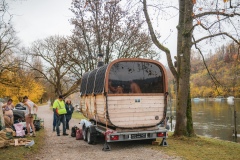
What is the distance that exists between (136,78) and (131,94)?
0.72 m

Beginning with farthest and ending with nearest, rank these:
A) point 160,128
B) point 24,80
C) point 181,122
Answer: point 24,80
point 181,122
point 160,128

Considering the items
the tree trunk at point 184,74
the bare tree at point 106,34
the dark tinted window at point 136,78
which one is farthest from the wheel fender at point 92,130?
the bare tree at point 106,34

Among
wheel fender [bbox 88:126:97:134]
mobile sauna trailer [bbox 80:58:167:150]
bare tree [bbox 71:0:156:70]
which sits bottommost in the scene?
wheel fender [bbox 88:126:97:134]

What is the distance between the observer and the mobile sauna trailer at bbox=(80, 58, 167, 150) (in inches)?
353

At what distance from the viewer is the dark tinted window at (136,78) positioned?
9211 millimetres

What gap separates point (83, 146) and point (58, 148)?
3.16 feet

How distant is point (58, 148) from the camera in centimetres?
991

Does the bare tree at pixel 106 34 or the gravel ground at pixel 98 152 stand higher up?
the bare tree at pixel 106 34

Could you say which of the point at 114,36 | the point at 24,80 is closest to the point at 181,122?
the point at 114,36

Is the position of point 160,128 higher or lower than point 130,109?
lower

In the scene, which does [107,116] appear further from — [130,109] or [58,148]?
[58,148]

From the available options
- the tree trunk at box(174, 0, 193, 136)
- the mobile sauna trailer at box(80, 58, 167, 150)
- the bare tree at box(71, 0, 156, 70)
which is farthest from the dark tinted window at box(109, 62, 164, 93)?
the bare tree at box(71, 0, 156, 70)

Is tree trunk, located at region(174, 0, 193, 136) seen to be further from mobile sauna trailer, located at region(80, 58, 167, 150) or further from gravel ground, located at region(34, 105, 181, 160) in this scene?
gravel ground, located at region(34, 105, 181, 160)

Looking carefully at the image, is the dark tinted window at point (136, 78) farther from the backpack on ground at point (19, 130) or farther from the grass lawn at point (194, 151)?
the backpack on ground at point (19, 130)
